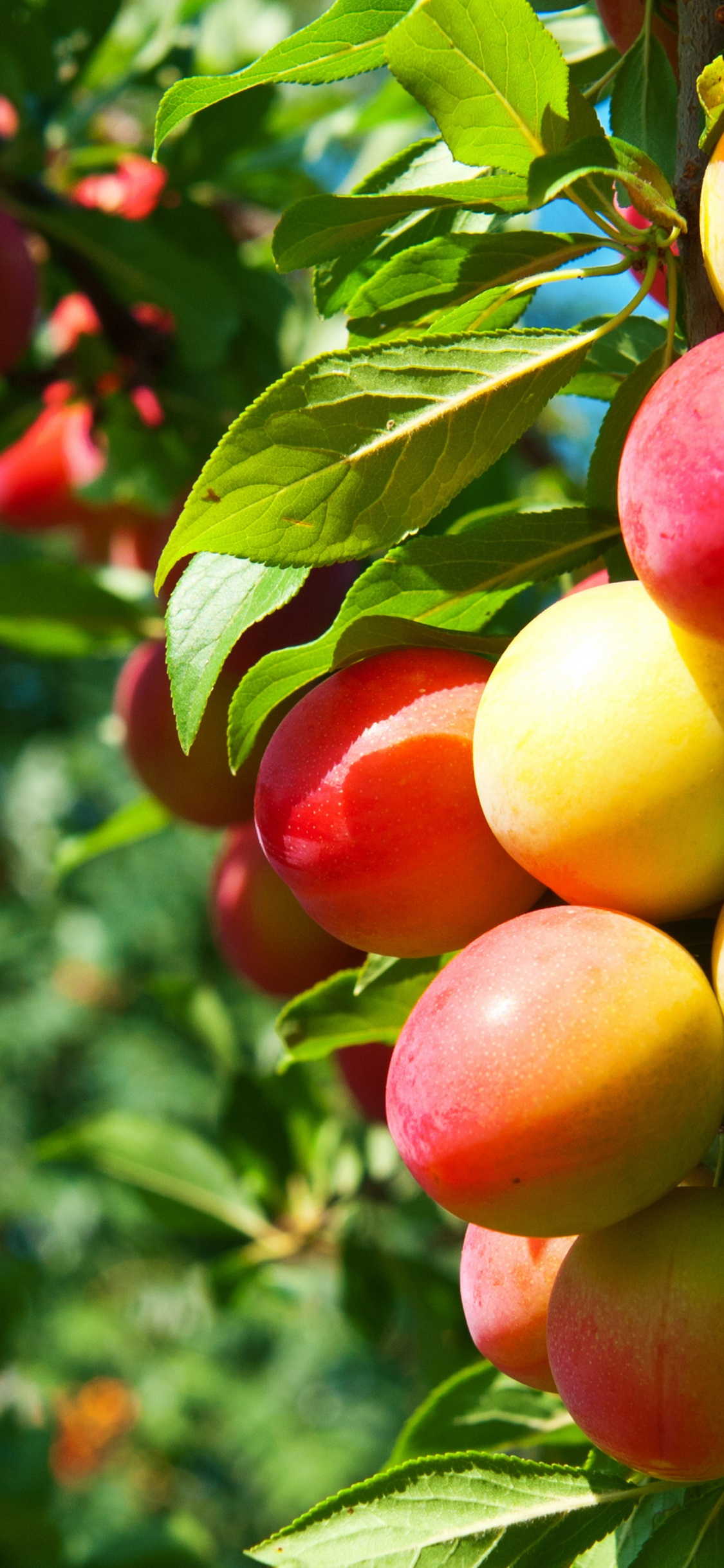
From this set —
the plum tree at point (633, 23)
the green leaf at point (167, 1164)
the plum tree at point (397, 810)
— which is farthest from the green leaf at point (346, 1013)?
the green leaf at point (167, 1164)

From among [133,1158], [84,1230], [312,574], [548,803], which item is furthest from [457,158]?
[84,1230]

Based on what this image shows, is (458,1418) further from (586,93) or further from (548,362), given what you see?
(586,93)

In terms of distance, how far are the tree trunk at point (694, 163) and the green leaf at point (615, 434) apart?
0.02 metres

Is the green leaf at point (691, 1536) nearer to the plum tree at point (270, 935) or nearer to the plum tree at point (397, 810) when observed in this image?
the plum tree at point (397, 810)

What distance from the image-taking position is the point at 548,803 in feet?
1.09

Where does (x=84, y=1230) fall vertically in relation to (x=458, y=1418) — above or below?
below

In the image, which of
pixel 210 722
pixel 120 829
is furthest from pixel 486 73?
pixel 120 829

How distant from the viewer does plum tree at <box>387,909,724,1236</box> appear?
31 centimetres

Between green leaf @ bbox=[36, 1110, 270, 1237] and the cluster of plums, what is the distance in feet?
2.19

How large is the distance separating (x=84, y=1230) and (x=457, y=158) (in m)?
3.24

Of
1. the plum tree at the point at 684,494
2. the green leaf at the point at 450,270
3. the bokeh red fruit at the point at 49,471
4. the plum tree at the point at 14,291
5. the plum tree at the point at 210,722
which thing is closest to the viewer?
the plum tree at the point at 684,494

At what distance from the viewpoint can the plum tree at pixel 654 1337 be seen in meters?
0.32

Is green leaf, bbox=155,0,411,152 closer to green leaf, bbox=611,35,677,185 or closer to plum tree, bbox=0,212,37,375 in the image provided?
green leaf, bbox=611,35,677,185

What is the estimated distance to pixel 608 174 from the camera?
13.5 inches
